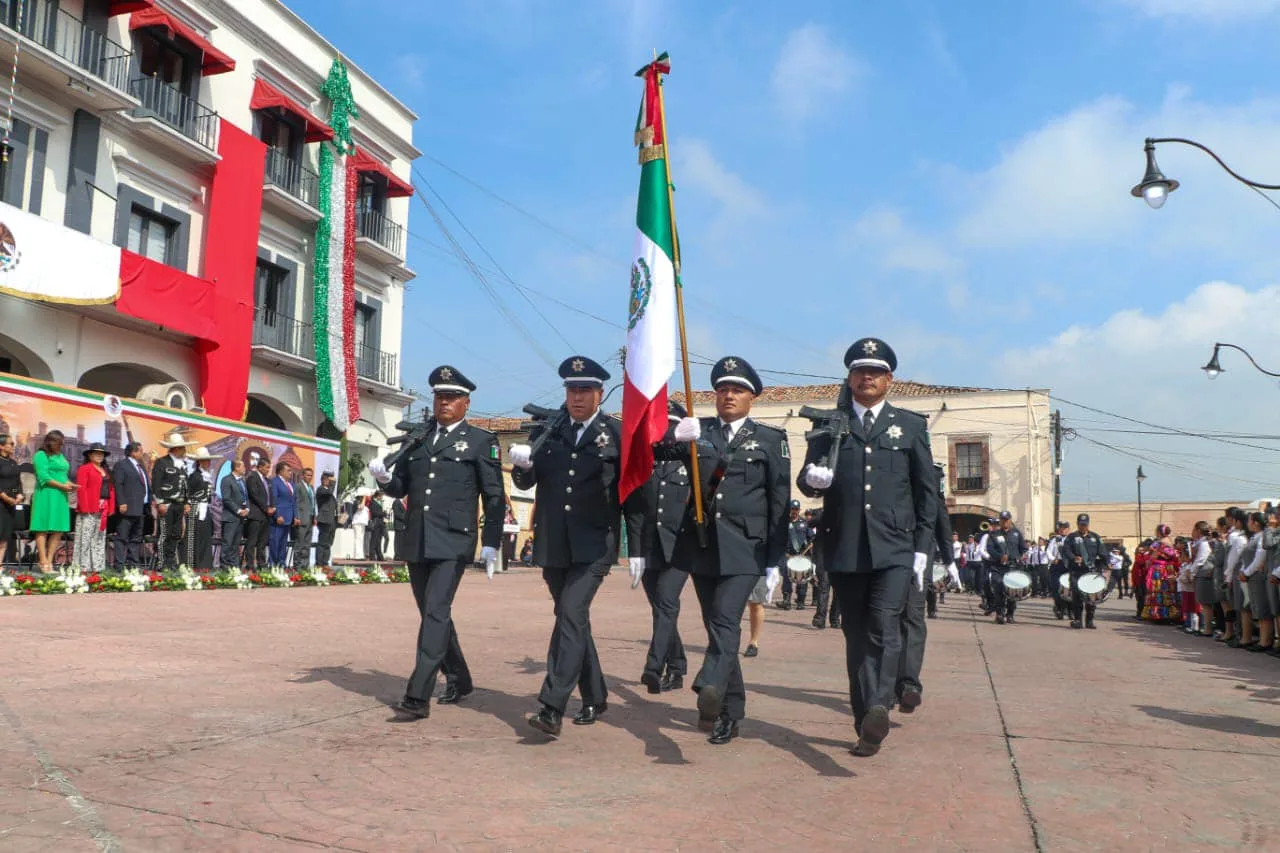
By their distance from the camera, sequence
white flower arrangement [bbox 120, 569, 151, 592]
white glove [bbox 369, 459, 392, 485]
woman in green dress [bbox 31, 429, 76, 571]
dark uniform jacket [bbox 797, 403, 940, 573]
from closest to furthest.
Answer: dark uniform jacket [bbox 797, 403, 940, 573], white glove [bbox 369, 459, 392, 485], white flower arrangement [bbox 120, 569, 151, 592], woman in green dress [bbox 31, 429, 76, 571]

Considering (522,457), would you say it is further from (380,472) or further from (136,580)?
(136,580)

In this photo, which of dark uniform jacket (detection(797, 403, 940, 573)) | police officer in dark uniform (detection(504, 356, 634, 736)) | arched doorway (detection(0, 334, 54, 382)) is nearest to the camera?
dark uniform jacket (detection(797, 403, 940, 573))

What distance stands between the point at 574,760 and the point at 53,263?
17.2 meters

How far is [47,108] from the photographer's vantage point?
19.5 m

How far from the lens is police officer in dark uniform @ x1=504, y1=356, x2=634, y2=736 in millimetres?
5527

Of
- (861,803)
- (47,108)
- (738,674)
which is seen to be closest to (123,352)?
(47,108)

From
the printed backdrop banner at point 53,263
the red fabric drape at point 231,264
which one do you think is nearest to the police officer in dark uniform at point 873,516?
the printed backdrop banner at point 53,263

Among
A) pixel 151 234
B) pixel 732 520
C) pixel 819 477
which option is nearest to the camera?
pixel 819 477

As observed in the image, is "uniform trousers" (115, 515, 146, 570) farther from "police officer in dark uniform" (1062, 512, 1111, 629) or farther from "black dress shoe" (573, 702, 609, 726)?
"police officer in dark uniform" (1062, 512, 1111, 629)

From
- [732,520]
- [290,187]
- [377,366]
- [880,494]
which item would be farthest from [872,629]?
[377,366]

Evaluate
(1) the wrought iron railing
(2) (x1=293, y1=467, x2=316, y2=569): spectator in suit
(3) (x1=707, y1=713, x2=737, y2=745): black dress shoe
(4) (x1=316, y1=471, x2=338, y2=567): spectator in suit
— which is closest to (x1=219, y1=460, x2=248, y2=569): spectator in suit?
(2) (x1=293, y1=467, x2=316, y2=569): spectator in suit

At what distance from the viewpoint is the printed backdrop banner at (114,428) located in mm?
14969

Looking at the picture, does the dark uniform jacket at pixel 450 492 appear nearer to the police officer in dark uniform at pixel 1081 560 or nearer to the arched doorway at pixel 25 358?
the police officer in dark uniform at pixel 1081 560

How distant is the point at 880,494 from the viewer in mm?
5336
